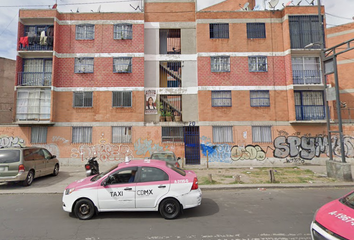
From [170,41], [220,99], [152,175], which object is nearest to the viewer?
[152,175]

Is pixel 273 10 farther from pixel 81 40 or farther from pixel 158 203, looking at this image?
pixel 158 203

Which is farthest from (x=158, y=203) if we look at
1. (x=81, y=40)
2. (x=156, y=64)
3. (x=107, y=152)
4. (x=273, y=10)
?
(x=273, y=10)

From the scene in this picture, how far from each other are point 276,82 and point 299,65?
→ 249cm

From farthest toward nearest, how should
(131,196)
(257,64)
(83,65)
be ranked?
(257,64) → (83,65) → (131,196)

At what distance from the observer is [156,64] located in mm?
16984

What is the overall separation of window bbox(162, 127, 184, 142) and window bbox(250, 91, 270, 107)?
6325 mm

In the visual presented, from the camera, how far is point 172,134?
1609 cm

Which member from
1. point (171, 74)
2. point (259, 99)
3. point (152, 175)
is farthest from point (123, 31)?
point (152, 175)

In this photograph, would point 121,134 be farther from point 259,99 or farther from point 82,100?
point 259,99

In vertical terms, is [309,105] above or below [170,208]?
above

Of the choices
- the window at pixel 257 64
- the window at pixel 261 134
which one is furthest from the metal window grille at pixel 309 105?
the window at pixel 257 64

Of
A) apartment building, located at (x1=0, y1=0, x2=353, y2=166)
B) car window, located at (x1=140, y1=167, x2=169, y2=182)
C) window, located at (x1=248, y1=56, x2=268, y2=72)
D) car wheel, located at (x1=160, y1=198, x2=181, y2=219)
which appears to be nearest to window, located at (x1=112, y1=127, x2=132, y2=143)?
apartment building, located at (x1=0, y1=0, x2=353, y2=166)

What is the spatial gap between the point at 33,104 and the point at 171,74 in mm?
11257

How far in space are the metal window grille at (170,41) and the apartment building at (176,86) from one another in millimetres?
528
